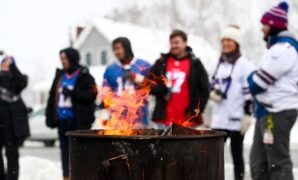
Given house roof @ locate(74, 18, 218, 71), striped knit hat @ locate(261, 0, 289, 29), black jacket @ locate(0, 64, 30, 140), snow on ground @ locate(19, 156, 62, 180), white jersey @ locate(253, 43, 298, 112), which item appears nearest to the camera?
white jersey @ locate(253, 43, 298, 112)

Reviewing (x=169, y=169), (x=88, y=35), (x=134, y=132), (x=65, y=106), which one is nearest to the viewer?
(x=169, y=169)

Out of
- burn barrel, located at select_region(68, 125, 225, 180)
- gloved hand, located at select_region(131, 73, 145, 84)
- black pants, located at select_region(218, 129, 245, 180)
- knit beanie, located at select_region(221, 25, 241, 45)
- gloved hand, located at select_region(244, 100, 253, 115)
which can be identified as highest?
knit beanie, located at select_region(221, 25, 241, 45)

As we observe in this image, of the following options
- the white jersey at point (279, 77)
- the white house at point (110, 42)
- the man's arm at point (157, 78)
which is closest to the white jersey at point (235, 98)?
the man's arm at point (157, 78)

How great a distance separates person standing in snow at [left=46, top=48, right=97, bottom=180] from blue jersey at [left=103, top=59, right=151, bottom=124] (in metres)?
0.56

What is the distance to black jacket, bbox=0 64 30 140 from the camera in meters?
7.75

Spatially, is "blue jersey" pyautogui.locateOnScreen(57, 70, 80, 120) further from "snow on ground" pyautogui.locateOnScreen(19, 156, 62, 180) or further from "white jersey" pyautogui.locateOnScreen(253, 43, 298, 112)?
"white jersey" pyautogui.locateOnScreen(253, 43, 298, 112)

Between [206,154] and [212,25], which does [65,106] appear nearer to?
[206,154]

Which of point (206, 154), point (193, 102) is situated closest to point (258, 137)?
point (193, 102)

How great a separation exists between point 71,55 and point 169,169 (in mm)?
4168

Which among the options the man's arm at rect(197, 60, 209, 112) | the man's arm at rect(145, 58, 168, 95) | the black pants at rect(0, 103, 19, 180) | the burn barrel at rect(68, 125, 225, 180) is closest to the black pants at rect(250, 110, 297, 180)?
the man's arm at rect(197, 60, 209, 112)

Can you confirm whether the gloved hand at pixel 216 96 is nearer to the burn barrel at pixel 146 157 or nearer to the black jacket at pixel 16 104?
the black jacket at pixel 16 104

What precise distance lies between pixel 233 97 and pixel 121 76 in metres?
1.30

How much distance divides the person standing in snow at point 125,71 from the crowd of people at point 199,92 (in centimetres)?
1

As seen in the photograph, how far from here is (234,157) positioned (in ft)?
22.1
